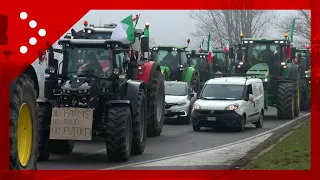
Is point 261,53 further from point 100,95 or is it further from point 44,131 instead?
point 44,131

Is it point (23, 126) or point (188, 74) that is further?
point (188, 74)

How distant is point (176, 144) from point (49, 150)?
4124 mm

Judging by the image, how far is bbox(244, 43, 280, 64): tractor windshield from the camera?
29.1 meters

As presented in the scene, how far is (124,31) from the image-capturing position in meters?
17.3

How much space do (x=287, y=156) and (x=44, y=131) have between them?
4.82 metres

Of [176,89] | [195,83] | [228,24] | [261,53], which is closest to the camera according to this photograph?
[176,89]

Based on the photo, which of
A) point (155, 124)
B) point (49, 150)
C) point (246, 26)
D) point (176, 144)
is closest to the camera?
point (49, 150)

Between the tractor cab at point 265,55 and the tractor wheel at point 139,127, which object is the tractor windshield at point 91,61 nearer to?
the tractor wheel at point 139,127

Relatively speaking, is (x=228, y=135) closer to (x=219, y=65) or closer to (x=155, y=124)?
(x=155, y=124)

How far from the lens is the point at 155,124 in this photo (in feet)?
Answer: 68.5

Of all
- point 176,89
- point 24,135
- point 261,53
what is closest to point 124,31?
point 24,135

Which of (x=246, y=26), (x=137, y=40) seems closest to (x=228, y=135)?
(x=137, y=40)

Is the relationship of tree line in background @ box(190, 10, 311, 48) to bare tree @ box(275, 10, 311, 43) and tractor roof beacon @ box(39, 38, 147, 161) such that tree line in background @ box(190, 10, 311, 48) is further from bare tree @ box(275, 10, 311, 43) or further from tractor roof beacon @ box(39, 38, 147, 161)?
tractor roof beacon @ box(39, 38, 147, 161)

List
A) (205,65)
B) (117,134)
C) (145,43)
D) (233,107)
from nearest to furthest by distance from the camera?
(117,134), (145,43), (233,107), (205,65)
